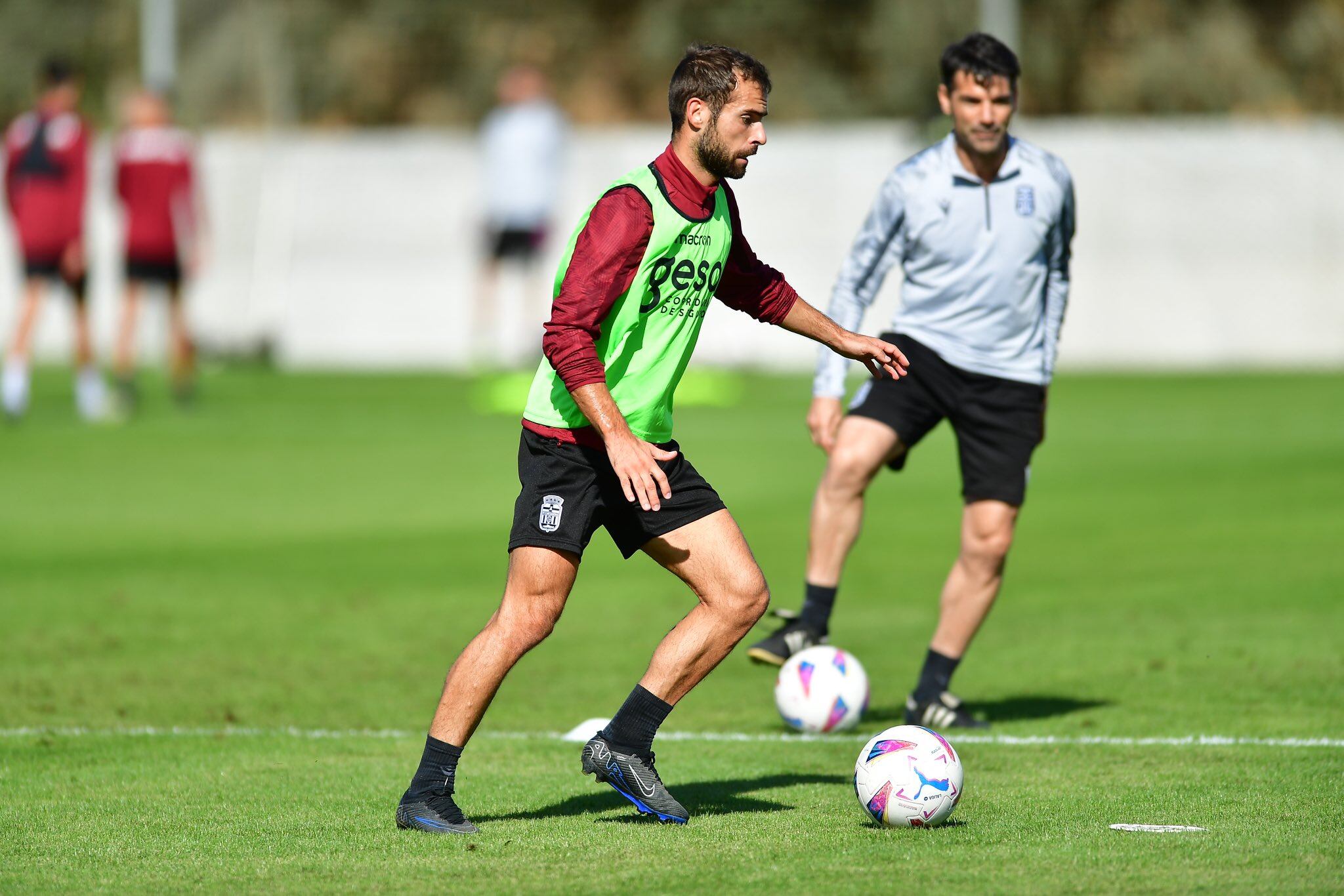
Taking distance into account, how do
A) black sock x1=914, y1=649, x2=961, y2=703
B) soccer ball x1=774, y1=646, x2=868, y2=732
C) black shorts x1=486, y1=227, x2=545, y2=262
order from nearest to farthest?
soccer ball x1=774, y1=646, x2=868, y2=732, black sock x1=914, y1=649, x2=961, y2=703, black shorts x1=486, y1=227, x2=545, y2=262

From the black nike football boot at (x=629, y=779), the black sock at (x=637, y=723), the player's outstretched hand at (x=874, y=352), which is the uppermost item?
the player's outstretched hand at (x=874, y=352)

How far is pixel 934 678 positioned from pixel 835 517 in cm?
76

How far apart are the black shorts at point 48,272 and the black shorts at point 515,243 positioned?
22.9 feet

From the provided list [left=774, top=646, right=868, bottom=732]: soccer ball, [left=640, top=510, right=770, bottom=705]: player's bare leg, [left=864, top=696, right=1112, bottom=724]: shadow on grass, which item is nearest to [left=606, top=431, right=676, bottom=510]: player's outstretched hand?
[left=640, top=510, right=770, bottom=705]: player's bare leg

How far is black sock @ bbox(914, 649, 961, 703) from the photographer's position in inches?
294

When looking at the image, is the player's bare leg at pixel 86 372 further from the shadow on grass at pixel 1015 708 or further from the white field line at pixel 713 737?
the shadow on grass at pixel 1015 708

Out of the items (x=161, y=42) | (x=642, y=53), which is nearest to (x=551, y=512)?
(x=161, y=42)

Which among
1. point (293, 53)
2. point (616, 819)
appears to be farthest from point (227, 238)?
point (616, 819)

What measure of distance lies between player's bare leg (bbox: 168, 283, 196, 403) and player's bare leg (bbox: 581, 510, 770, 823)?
14.7 meters

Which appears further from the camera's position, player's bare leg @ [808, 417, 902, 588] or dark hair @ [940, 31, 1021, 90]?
player's bare leg @ [808, 417, 902, 588]

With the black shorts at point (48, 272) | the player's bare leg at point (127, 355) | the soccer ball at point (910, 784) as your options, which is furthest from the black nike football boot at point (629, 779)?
the player's bare leg at point (127, 355)

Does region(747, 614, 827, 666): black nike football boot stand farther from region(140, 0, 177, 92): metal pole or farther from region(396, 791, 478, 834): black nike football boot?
region(140, 0, 177, 92): metal pole

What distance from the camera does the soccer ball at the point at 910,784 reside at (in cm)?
565

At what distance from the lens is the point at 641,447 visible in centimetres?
538
